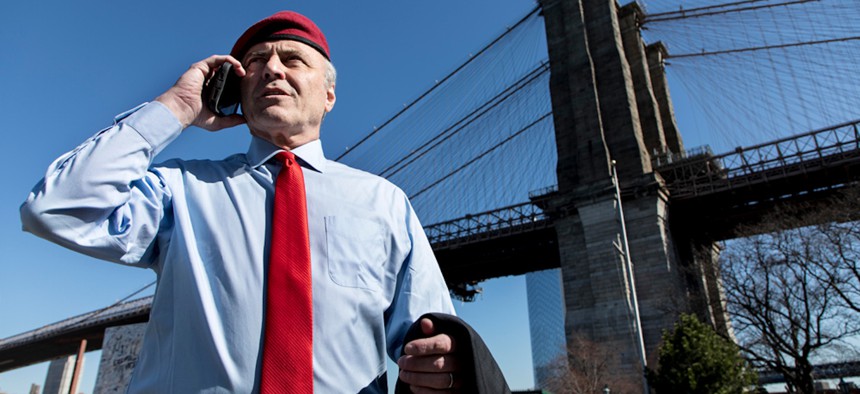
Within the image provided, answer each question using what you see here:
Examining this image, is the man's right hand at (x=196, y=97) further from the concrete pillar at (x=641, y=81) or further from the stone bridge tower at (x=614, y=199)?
the concrete pillar at (x=641, y=81)

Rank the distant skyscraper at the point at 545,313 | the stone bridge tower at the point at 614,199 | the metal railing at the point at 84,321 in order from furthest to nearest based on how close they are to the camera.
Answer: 1. the distant skyscraper at the point at 545,313
2. the metal railing at the point at 84,321
3. the stone bridge tower at the point at 614,199

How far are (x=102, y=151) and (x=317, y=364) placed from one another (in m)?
0.69

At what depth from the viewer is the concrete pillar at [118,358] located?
26.2 metres

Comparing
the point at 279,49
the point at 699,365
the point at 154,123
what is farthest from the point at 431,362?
the point at 699,365

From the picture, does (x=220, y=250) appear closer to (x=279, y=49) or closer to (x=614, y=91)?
(x=279, y=49)

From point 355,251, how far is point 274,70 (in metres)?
0.63

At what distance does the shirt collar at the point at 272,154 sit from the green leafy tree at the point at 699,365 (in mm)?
15088

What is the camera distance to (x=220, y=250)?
124cm

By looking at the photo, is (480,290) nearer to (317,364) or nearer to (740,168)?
(740,168)

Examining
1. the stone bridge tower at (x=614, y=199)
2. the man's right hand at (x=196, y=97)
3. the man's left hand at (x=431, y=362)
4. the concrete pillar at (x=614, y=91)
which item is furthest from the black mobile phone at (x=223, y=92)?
the concrete pillar at (x=614, y=91)

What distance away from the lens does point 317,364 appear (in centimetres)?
114

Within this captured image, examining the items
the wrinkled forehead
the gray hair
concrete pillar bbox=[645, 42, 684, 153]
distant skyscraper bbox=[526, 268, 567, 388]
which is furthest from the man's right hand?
distant skyscraper bbox=[526, 268, 567, 388]

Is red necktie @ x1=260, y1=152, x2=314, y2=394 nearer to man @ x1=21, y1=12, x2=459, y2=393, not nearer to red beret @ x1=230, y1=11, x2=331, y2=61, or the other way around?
man @ x1=21, y1=12, x2=459, y2=393

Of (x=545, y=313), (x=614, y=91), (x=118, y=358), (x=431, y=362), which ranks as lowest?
(x=431, y=362)
